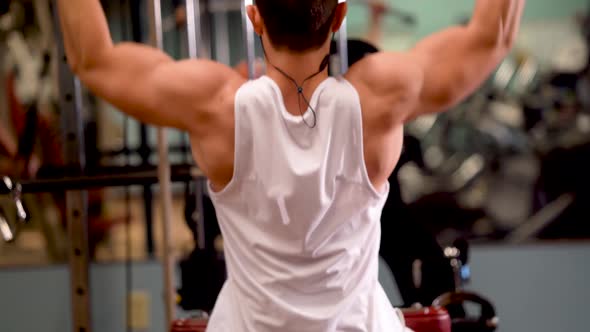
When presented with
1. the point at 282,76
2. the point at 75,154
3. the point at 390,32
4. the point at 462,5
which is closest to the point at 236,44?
the point at 390,32

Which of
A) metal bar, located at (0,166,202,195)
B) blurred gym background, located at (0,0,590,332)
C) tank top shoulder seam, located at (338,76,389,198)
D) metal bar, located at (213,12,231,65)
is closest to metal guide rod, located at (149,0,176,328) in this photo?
metal bar, located at (0,166,202,195)

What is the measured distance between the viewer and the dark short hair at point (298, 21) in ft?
3.25

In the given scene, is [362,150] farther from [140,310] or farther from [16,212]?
[140,310]

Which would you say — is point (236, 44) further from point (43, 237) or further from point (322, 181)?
point (322, 181)

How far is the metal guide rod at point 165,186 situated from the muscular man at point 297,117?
2.53ft

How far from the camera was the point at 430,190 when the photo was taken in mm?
3082

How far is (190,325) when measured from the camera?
1.49 metres

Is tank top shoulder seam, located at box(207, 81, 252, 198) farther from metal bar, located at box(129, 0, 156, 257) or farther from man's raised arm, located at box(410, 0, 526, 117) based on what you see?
metal bar, located at box(129, 0, 156, 257)

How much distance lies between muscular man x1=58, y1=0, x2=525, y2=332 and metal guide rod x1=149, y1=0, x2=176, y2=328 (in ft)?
2.53

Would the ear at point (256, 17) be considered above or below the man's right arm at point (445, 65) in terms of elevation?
Answer: above

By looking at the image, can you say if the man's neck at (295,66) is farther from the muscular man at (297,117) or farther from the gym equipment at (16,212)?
the gym equipment at (16,212)

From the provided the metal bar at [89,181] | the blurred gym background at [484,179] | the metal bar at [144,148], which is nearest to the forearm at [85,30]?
the metal bar at [89,181]

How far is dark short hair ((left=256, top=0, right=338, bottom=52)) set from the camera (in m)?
0.99

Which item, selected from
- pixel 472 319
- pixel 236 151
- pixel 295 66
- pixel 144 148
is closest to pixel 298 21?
pixel 295 66
